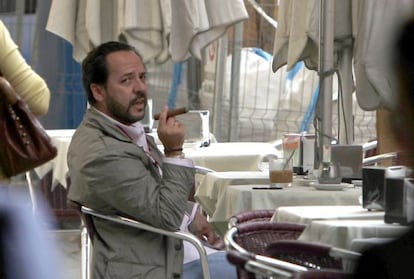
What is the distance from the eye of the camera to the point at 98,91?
14.4 feet

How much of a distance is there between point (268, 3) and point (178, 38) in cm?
373

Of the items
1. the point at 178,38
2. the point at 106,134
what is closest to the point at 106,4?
the point at 178,38

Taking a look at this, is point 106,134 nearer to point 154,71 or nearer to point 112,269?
point 112,269

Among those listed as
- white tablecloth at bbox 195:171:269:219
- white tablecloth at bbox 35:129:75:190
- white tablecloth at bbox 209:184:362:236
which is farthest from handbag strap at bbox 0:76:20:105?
white tablecloth at bbox 35:129:75:190

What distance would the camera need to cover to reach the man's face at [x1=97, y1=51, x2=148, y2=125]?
4.30m

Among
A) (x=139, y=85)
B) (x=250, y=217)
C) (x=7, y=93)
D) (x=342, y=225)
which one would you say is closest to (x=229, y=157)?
(x=139, y=85)

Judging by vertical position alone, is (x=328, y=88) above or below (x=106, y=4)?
below

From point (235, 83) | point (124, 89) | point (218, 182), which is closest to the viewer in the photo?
point (124, 89)

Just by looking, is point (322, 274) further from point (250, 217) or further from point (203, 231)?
point (203, 231)

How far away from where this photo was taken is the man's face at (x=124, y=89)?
4305 mm

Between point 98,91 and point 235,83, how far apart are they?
16.5 feet

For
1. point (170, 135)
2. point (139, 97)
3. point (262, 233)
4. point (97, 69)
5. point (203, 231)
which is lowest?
point (203, 231)

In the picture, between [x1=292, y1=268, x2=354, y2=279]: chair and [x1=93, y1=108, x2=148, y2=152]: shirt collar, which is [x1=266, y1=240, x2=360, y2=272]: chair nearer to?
[x1=292, y1=268, x2=354, y2=279]: chair

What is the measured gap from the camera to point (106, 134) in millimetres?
4160
